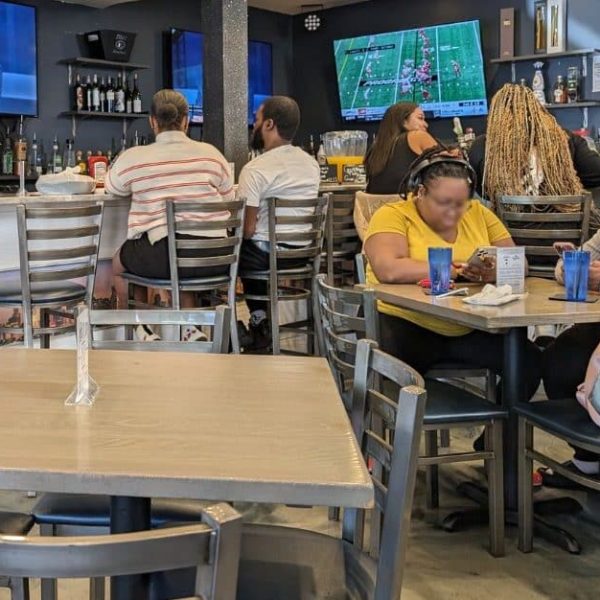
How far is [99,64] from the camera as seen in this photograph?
766 centimetres

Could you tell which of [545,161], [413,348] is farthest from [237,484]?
[545,161]

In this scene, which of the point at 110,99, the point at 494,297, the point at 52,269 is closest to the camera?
the point at 494,297

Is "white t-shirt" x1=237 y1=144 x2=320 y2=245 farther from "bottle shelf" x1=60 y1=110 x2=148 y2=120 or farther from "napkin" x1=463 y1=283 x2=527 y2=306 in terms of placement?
"bottle shelf" x1=60 y1=110 x2=148 y2=120

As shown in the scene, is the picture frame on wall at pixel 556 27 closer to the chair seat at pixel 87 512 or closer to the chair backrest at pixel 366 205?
the chair backrest at pixel 366 205

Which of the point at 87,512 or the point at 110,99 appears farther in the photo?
the point at 110,99

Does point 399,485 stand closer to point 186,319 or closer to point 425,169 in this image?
point 186,319

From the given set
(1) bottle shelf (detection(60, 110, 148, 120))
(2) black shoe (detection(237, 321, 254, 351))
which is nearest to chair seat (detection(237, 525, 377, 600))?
(2) black shoe (detection(237, 321, 254, 351))

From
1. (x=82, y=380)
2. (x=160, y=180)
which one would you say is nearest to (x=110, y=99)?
(x=160, y=180)

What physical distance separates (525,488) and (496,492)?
89 mm

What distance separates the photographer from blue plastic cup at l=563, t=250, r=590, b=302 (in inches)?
101

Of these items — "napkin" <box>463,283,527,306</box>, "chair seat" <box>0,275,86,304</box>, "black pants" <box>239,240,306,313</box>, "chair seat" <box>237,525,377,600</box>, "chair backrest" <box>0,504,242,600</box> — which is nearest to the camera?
"chair backrest" <box>0,504,242,600</box>

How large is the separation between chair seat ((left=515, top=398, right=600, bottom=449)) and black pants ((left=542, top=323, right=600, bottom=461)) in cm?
35

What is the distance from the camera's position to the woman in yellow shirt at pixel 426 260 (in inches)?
116

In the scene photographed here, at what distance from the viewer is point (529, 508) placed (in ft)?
8.45
